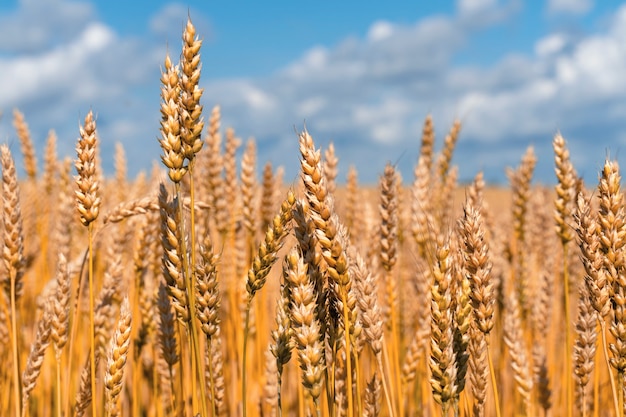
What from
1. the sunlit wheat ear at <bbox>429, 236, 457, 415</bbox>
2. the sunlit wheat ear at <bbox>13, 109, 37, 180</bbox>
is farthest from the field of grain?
the sunlit wheat ear at <bbox>13, 109, 37, 180</bbox>

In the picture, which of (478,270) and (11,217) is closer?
(478,270)

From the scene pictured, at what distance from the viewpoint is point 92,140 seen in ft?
6.12

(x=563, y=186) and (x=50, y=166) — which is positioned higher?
(x=50, y=166)

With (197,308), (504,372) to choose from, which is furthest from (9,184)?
(504,372)

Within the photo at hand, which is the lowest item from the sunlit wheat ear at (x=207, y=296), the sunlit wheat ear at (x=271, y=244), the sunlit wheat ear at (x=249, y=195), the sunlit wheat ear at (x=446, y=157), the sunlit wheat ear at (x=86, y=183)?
the sunlit wheat ear at (x=207, y=296)

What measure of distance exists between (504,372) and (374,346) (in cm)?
239

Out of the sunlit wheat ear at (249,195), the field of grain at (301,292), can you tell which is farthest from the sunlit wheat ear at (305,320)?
the sunlit wheat ear at (249,195)

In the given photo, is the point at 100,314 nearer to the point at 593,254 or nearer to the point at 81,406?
the point at 81,406

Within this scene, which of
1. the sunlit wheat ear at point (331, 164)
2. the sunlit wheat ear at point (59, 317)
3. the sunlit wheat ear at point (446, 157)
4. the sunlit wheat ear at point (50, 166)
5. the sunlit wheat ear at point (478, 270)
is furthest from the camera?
the sunlit wheat ear at point (50, 166)

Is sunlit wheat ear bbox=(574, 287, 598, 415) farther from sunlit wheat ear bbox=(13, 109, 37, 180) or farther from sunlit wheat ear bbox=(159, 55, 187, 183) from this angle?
sunlit wheat ear bbox=(13, 109, 37, 180)

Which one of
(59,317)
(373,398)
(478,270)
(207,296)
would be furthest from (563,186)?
(59,317)

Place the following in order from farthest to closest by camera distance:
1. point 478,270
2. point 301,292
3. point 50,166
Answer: point 50,166, point 478,270, point 301,292

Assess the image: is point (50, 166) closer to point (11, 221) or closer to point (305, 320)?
point (11, 221)

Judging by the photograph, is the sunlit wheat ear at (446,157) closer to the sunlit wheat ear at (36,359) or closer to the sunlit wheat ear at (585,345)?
the sunlit wheat ear at (585,345)
